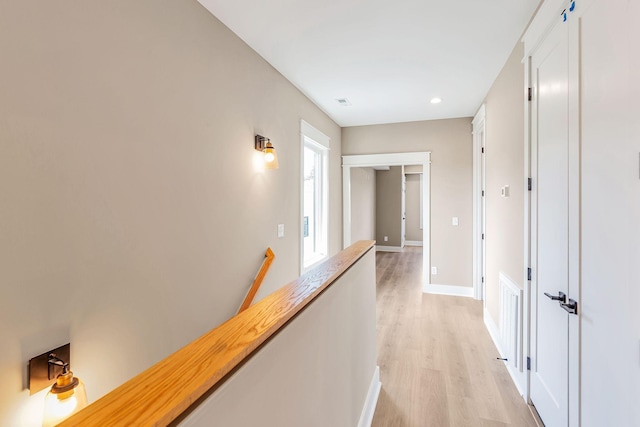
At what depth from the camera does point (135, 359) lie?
4.84 ft

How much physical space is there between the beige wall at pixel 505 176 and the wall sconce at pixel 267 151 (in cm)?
192

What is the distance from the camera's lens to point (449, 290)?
470 cm

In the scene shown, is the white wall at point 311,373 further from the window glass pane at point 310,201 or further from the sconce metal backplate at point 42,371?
the window glass pane at point 310,201

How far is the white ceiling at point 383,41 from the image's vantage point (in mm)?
1990

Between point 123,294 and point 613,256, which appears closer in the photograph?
point 613,256

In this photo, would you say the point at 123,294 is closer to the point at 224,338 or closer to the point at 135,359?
the point at 135,359

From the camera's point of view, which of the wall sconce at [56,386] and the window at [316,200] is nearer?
the wall sconce at [56,386]

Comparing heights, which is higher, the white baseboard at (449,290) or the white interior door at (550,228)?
the white interior door at (550,228)

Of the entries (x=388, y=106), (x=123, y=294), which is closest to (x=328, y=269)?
(x=123, y=294)

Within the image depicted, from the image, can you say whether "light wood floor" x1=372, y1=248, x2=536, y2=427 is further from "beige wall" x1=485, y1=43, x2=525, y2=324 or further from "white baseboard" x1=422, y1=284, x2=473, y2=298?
"beige wall" x1=485, y1=43, x2=525, y2=324

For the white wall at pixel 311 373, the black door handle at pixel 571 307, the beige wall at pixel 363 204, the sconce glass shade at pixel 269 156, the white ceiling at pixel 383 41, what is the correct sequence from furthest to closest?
the beige wall at pixel 363 204, the sconce glass shade at pixel 269 156, the white ceiling at pixel 383 41, the black door handle at pixel 571 307, the white wall at pixel 311 373

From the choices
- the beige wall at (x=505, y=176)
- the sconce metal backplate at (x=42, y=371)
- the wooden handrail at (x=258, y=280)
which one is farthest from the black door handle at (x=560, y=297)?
the sconce metal backplate at (x=42, y=371)

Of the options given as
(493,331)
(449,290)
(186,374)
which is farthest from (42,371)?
(449,290)

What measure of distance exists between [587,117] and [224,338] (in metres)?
1.69
